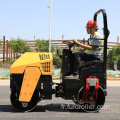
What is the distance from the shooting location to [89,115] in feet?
22.0

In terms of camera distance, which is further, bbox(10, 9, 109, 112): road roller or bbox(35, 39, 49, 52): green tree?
bbox(35, 39, 49, 52): green tree

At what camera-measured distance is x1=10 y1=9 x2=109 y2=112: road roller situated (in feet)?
22.2

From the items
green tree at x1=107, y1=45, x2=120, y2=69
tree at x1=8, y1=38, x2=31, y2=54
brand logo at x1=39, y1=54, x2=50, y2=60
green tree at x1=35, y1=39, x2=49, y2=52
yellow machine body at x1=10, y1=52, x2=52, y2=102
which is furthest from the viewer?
tree at x1=8, y1=38, x2=31, y2=54

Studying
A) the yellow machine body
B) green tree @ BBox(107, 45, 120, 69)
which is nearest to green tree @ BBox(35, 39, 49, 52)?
green tree @ BBox(107, 45, 120, 69)

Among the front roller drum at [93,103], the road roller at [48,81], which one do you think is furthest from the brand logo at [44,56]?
the front roller drum at [93,103]

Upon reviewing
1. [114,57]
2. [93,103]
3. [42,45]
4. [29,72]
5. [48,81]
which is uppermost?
[42,45]

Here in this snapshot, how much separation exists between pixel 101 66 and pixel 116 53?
32.3 meters

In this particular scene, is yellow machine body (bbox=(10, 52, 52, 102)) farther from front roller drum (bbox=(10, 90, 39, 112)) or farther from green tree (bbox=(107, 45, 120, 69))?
green tree (bbox=(107, 45, 120, 69))

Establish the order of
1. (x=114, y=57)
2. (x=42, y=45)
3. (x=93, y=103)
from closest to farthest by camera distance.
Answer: (x=93, y=103) → (x=114, y=57) → (x=42, y=45)

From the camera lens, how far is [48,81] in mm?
6820

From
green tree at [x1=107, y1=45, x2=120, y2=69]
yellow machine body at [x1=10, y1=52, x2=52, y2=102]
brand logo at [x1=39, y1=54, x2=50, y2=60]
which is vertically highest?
brand logo at [x1=39, y1=54, x2=50, y2=60]

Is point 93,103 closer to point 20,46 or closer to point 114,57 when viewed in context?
point 114,57

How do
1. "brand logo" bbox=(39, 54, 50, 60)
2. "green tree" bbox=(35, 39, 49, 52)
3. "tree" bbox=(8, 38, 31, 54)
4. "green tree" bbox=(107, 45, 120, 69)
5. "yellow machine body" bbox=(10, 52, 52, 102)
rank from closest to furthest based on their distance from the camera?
"yellow machine body" bbox=(10, 52, 52, 102), "brand logo" bbox=(39, 54, 50, 60), "green tree" bbox=(107, 45, 120, 69), "green tree" bbox=(35, 39, 49, 52), "tree" bbox=(8, 38, 31, 54)

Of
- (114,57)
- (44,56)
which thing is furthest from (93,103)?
(114,57)
